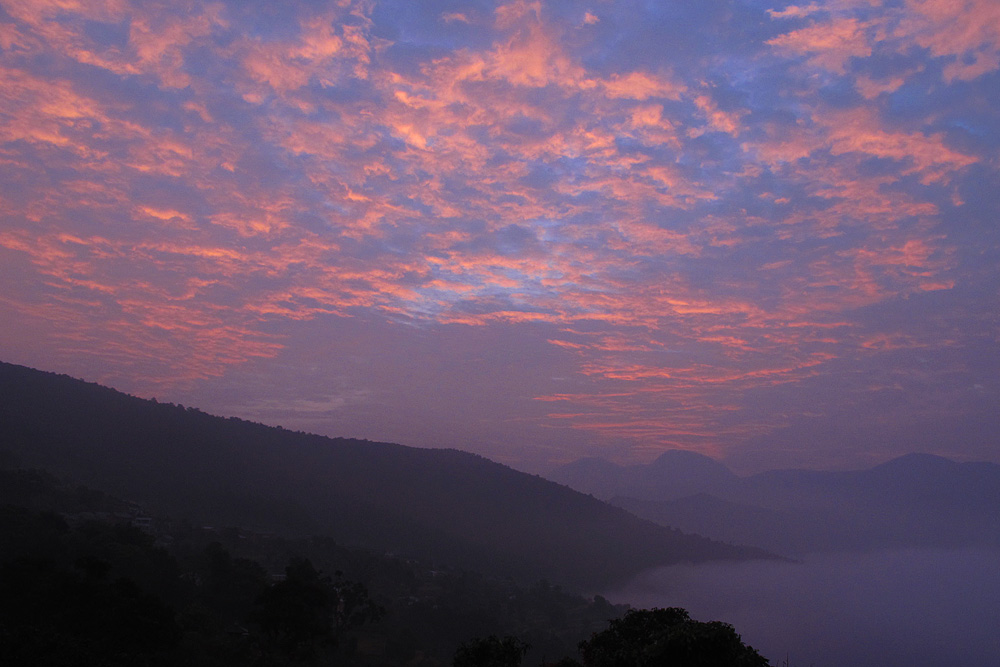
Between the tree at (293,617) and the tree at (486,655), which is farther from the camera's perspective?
the tree at (293,617)

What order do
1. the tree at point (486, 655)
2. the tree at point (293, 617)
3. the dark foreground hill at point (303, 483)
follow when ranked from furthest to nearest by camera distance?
the dark foreground hill at point (303, 483) < the tree at point (293, 617) < the tree at point (486, 655)

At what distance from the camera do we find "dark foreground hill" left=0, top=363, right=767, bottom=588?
116 m

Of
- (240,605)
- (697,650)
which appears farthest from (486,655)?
(240,605)

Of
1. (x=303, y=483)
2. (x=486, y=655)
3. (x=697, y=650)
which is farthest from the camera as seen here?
(x=303, y=483)

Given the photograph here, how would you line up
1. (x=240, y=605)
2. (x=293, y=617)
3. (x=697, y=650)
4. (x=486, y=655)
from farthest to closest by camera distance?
(x=240, y=605) → (x=293, y=617) → (x=486, y=655) → (x=697, y=650)

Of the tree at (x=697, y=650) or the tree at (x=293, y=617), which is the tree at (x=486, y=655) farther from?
the tree at (x=293, y=617)

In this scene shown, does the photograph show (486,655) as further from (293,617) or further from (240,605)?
(240,605)

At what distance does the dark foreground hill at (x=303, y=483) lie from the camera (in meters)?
116

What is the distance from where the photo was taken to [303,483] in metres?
148

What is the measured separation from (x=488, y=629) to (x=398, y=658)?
2302 cm

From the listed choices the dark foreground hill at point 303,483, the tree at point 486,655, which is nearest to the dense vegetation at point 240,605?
the tree at point 486,655

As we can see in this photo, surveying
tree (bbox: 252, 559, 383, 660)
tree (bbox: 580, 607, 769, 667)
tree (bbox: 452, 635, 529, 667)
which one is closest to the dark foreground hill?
tree (bbox: 252, 559, 383, 660)

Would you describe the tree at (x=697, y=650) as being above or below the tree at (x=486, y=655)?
above

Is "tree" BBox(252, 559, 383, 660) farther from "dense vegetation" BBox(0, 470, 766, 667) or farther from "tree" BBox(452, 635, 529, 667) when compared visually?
"tree" BBox(452, 635, 529, 667)
